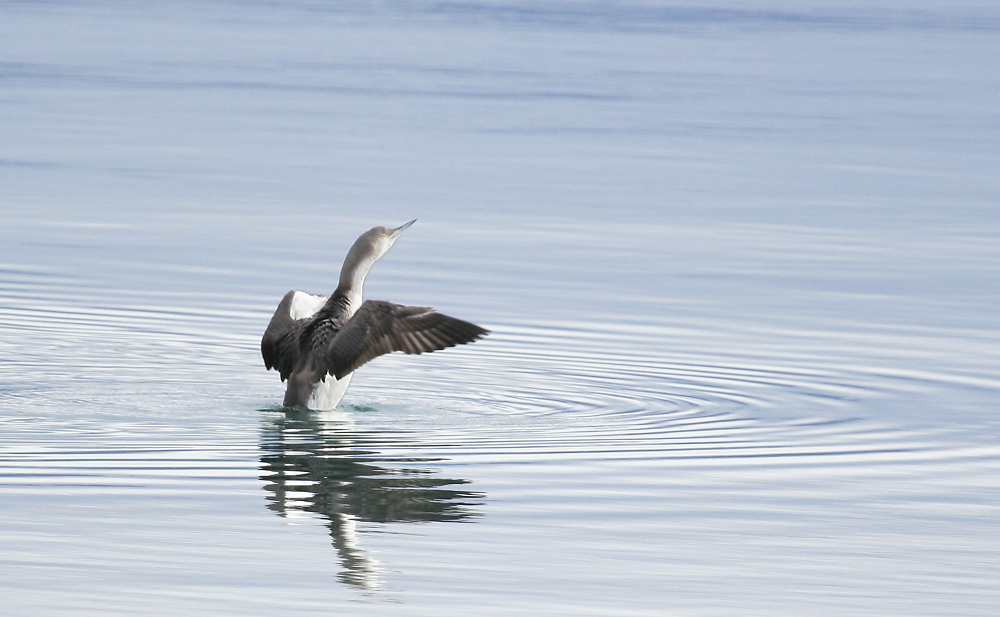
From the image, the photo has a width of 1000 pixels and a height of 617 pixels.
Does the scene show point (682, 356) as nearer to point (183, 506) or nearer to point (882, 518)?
point (882, 518)

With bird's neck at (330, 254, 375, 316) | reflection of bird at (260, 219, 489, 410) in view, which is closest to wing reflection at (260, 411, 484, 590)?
reflection of bird at (260, 219, 489, 410)

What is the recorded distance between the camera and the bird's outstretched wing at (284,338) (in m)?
10.6

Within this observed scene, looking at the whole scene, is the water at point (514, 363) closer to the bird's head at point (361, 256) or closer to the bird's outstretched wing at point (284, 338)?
the bird's outstretched wing at point (284, 338)

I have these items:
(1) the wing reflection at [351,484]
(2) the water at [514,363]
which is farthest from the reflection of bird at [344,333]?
(1) the wing reflection at [351,484]

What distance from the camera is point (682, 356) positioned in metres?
11.8

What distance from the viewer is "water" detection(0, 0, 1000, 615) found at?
718 centimetres

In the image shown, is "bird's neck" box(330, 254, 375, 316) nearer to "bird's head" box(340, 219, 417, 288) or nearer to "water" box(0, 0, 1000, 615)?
"bird's head" box(340, 219, 417, 288)

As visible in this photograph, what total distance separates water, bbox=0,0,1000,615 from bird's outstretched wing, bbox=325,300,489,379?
341mm

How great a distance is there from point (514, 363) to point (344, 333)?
1.59 meters

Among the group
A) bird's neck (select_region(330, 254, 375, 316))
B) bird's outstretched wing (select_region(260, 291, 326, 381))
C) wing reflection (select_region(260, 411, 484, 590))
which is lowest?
wing reflection (select_region(260, 411, 484, 590))

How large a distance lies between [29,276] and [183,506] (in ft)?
20.9

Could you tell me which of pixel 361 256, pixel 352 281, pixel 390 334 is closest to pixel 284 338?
pixel 352 281

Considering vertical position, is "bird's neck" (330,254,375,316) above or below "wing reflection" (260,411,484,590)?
above

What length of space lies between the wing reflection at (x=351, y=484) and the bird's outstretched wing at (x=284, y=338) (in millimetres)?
623
